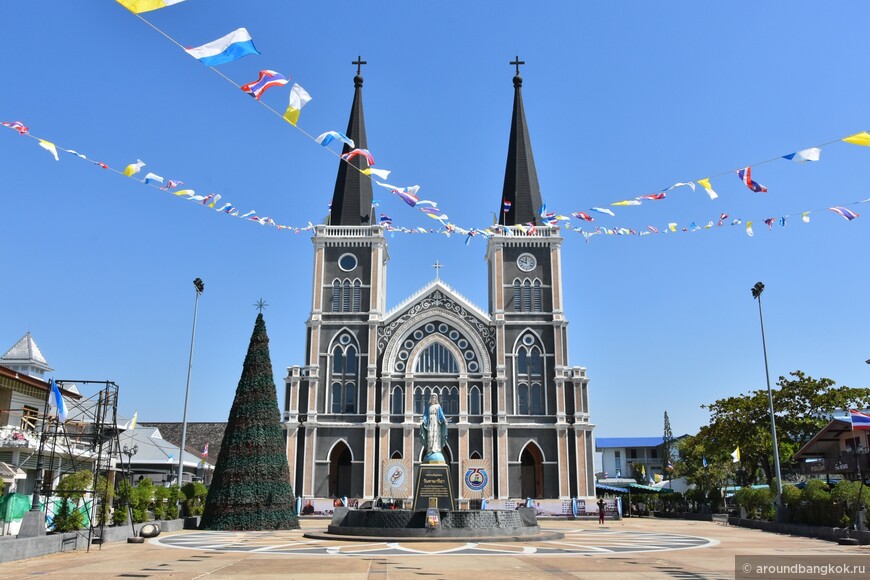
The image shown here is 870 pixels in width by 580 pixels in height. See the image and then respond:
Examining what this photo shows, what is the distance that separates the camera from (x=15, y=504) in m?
20.8

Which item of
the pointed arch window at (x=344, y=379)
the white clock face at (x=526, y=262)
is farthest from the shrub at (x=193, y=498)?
the white clock face at (x=526, y=262)

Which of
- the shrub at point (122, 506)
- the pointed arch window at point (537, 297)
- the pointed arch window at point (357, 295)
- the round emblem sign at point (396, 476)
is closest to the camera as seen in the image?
the shrub at point (122, 506)

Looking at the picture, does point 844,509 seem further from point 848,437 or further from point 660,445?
point 660,445

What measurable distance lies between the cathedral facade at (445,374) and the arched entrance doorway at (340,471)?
0.09 metres

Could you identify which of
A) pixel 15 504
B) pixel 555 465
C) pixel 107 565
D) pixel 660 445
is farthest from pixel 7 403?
pixel 660 445

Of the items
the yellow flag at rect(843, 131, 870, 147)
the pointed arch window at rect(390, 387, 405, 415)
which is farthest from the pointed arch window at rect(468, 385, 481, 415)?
the yellow flag at rect(843, 131, 870, 147)

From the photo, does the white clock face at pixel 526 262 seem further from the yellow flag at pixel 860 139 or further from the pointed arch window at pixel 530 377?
the yellow flag at pixel 860 139

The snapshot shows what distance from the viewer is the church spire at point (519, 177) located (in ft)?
186

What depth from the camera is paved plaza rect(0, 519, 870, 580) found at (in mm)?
14539

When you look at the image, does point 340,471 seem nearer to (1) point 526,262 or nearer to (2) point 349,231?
(2) point 349,231

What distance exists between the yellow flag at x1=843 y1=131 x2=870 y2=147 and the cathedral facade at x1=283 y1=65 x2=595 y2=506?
1415 inches

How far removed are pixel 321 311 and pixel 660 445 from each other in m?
61.4

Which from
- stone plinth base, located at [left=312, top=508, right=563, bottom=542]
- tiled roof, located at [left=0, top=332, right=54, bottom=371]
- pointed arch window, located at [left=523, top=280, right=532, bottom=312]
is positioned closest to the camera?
stone plinth base, located at [left=312, top=508, right=563, bottom=542]

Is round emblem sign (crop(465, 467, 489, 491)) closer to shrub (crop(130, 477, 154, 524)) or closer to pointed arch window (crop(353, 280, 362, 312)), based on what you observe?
pointed arch window (crop(353, 280, 362, 312))
